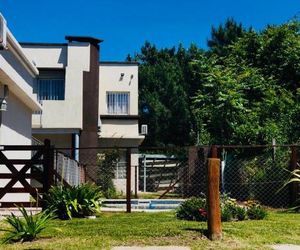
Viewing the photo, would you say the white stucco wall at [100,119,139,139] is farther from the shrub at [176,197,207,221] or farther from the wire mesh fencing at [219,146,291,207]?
the shrub at [176,197,207,221]

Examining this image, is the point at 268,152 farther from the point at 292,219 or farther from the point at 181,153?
the point at 181,153

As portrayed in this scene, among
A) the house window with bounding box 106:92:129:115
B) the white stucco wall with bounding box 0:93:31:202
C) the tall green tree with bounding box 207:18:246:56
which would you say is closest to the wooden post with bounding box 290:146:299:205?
the white stucco wall with bounding box 0:93:31:202

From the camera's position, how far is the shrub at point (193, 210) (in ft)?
34.5

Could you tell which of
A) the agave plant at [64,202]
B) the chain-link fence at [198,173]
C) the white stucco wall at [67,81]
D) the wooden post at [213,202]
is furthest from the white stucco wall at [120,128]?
the wooden post at [213,202]

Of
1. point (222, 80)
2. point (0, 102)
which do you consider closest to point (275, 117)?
point (222, 80)

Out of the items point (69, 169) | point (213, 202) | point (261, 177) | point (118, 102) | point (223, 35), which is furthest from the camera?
point (223, 35)

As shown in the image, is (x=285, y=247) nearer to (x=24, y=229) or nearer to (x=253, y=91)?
(x=24, y=229)

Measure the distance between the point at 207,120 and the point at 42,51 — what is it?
839 cm

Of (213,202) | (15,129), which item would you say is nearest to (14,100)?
(15,129)

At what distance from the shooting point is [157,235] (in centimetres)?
865

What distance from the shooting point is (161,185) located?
97.4ft

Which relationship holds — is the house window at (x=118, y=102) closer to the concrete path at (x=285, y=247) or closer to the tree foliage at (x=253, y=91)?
the tree foliage at (x=253, y=91)

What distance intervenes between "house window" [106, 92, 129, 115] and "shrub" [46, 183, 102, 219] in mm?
16786

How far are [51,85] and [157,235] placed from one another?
17.5 meters
